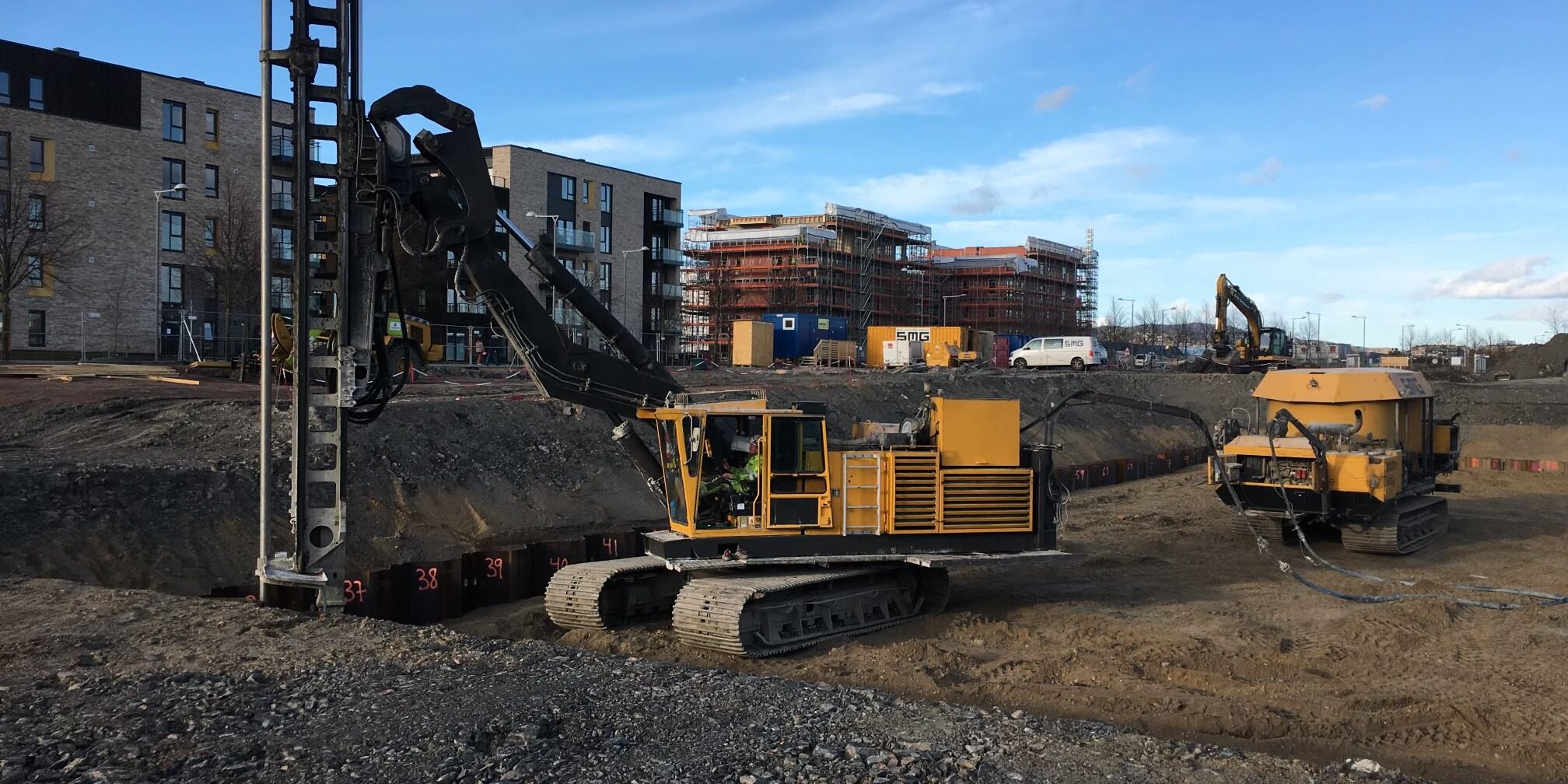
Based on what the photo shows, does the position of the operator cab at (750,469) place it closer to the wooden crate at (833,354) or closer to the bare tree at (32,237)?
the bare tree at (32,237)

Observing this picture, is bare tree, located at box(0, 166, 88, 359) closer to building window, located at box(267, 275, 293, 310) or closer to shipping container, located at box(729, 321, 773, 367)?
building window, located at box(267, 275, 293, 310)

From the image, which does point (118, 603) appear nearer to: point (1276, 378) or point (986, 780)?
point (986, 780)

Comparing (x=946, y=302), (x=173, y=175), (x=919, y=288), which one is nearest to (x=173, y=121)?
(x=173, y=175)

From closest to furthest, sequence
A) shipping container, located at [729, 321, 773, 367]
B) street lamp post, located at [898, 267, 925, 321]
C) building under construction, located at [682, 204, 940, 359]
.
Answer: shipping container, located at [729, 321, 773, 367]
building under construction, located at [682, 204, 940, 359]
street lamp post, located at [898, 267, 925, 321]

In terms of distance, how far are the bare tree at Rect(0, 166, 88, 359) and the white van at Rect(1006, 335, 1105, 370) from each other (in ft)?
136

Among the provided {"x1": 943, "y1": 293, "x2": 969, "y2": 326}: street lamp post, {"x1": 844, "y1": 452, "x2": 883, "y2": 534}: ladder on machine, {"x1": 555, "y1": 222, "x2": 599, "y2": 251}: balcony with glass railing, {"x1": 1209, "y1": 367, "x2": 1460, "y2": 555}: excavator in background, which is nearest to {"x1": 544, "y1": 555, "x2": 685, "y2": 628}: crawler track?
{"x1": 844, "y1": 452, "x2": 883, "y2": 534}: ladder on machine

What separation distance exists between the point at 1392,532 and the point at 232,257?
134ft

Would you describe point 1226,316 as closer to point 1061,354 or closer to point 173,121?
point 1061,354

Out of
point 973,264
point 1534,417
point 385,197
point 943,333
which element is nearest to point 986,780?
point 385,197

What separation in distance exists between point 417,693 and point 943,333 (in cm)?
4842

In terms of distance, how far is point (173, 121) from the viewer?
50.4 metres

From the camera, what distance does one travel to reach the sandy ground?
9.40 metres

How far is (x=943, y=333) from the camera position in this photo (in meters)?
55.1

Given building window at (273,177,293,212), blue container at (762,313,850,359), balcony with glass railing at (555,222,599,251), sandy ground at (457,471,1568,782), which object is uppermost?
building window at (273,177,293,212)
